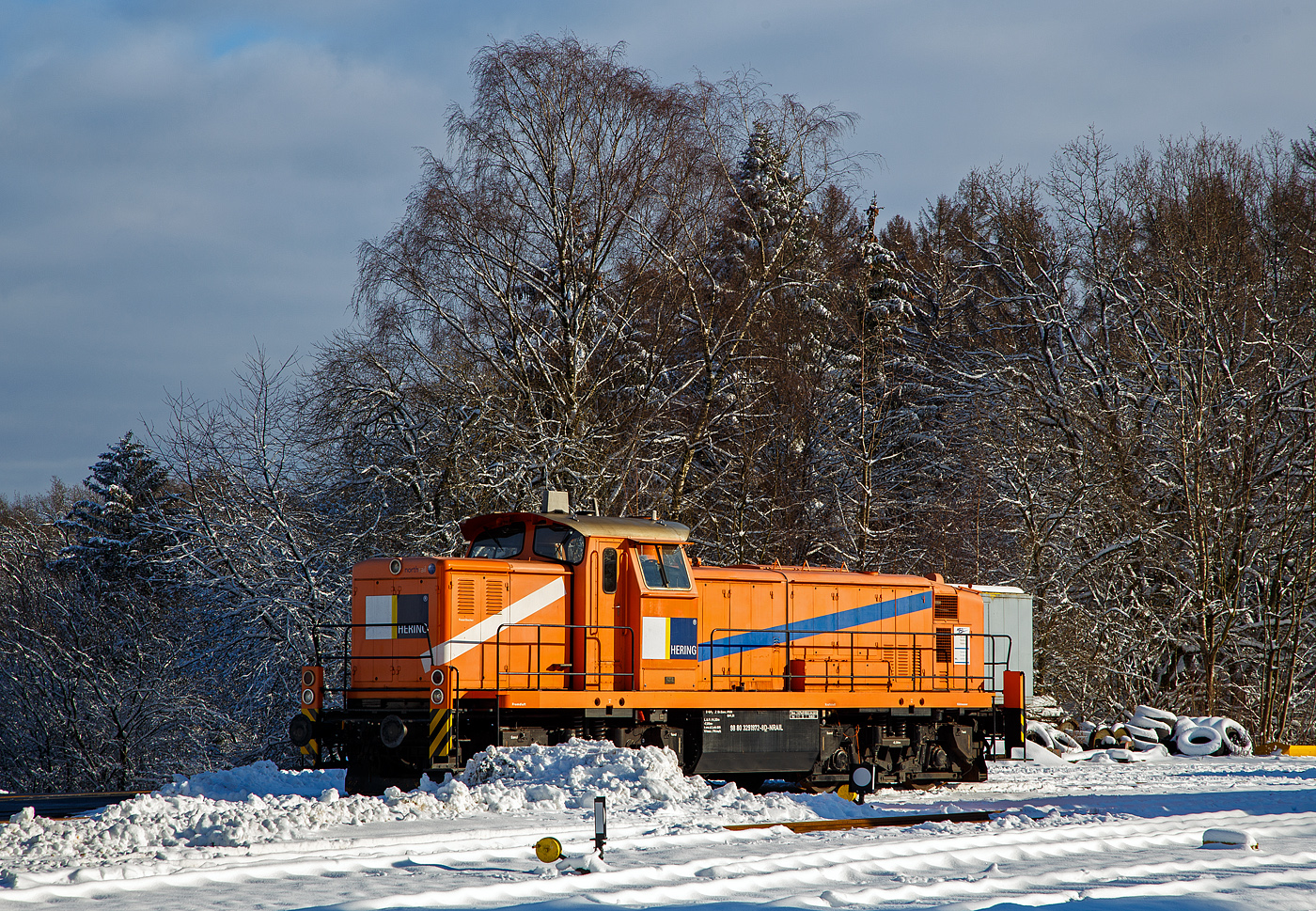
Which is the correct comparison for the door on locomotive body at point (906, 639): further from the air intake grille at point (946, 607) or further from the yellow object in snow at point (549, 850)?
the yellow object in snow at point (549, 850)

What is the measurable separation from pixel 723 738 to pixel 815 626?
2.37 meters

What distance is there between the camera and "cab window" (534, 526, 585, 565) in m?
13.6

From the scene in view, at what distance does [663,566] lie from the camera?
1398 centimetres

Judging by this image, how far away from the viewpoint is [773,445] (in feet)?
96.1

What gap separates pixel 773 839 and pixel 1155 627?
2069cm

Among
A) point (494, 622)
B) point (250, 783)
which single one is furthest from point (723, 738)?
point (250, 783)

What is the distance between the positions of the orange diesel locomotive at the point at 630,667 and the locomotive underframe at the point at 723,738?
2 cm

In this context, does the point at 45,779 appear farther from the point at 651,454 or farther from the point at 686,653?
the point at 686,653

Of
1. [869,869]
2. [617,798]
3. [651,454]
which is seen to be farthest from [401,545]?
[869,869]

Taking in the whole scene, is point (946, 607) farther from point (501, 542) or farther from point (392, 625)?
point (392, 625)

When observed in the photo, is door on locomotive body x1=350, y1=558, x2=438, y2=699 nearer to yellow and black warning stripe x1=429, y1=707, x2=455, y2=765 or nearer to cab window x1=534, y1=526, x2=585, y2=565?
yellow and black warning stripe x1=429, y1=707, x2=455, y2=765

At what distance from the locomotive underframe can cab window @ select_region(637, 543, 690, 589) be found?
57.5 inches

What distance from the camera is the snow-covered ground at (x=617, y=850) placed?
7.11 meters

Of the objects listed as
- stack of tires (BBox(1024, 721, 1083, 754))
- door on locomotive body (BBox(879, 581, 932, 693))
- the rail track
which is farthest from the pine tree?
stack of tires (BBox(1024, 721, 1083, 754))
